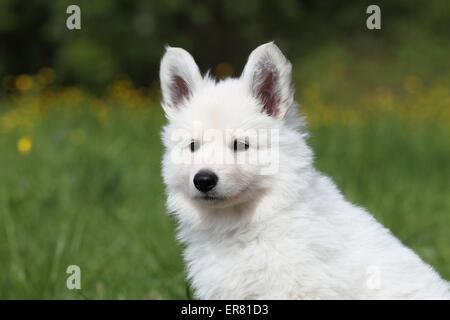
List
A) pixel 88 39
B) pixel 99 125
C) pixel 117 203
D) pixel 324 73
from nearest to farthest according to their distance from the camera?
pixel 117 203 → pixel 99 125 → pixel 88 39 → pixel 324 73

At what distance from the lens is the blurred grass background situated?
230 inches

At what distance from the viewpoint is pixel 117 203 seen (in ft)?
24.1

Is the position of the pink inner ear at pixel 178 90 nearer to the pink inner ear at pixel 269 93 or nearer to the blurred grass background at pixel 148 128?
the pink inner ear at pixel 269 93

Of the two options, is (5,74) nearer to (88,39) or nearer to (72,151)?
(88,39)

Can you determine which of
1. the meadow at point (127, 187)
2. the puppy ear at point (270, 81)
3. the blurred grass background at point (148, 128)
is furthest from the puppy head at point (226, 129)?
the blurred grass background at point (148, 128)

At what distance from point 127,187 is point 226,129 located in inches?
179

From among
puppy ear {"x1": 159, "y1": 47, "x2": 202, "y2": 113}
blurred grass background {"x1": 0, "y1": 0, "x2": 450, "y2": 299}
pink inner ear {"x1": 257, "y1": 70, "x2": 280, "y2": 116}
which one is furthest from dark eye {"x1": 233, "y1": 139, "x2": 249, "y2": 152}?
blurred grass background {"x1": 0, "y1": 0, "x2": 450, "y2": 299}

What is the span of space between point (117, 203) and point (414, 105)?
18.6 ft

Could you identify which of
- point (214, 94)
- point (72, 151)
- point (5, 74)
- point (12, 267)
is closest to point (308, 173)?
point (214, 94)

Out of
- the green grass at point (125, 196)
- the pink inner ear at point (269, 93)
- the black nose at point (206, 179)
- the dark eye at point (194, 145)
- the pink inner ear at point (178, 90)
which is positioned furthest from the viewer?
the green grass at point (125, 196)

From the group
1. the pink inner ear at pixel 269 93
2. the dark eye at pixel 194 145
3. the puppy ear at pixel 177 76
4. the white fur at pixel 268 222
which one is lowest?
the white fur at pixel 268 222

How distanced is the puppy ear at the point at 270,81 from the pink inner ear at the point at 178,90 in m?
0.33

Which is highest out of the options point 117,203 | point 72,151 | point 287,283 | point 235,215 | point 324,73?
point 324,73

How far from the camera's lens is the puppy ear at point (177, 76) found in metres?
3.64
